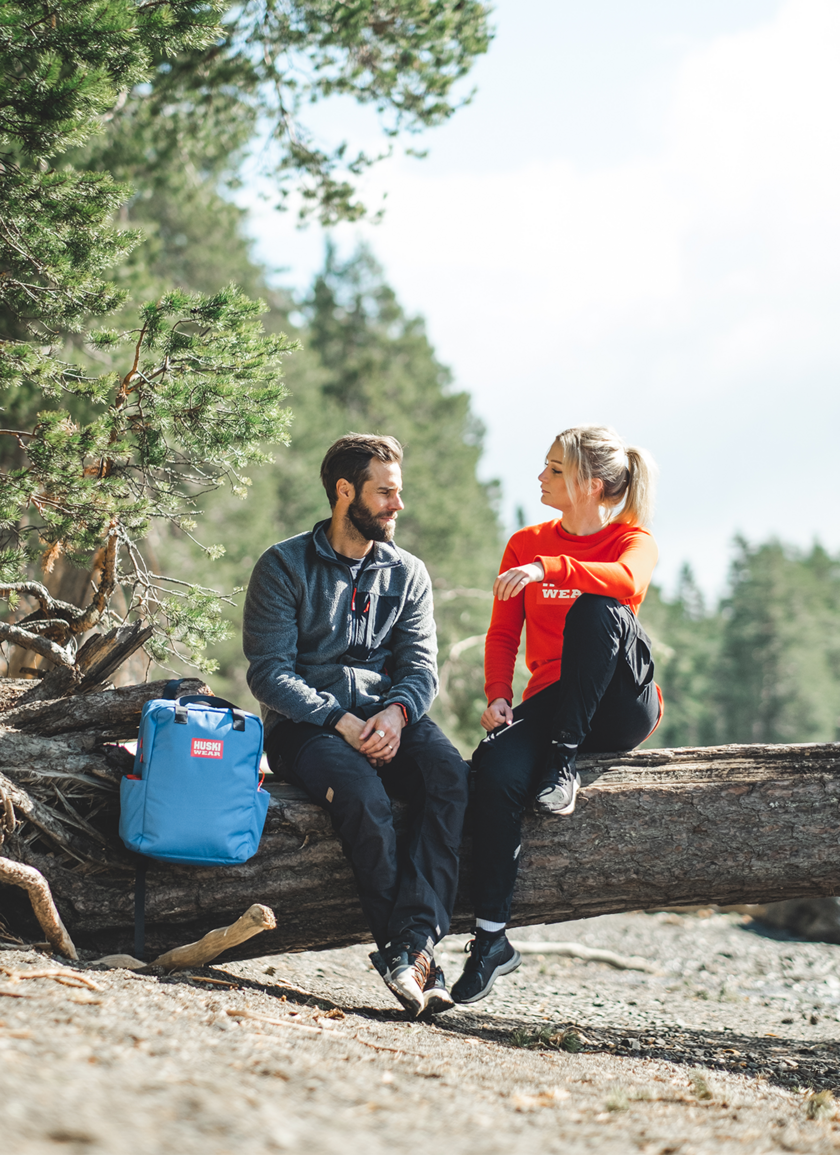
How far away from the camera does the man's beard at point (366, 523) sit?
160 inches

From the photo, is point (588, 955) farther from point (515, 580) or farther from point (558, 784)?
point (515, 580)

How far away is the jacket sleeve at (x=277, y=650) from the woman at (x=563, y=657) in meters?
0.76

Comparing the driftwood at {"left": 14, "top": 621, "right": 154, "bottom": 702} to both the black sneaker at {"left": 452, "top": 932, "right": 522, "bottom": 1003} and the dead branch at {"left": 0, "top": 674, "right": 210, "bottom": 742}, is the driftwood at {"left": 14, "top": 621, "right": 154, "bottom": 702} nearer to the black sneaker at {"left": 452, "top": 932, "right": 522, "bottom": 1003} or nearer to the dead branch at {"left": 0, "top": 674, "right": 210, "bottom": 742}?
the dead branch at {"left": 0, "top": 674, "right": 210, "bottom": 742}

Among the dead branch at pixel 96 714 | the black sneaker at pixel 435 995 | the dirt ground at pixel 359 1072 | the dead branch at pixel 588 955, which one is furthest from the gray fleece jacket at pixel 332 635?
the dead branch at pixel 588 955

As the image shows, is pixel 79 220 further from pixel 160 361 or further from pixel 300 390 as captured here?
pixel 300 390

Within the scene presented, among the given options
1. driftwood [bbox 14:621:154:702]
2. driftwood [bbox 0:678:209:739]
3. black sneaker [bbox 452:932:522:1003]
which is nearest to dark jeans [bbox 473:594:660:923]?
black sneaker [bbox 452:932:522:1003]

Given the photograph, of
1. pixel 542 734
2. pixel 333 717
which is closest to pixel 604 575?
pixel 542 734

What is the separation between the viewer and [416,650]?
410 cm

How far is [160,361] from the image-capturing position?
447 centimetres

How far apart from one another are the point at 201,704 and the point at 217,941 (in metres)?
0.92

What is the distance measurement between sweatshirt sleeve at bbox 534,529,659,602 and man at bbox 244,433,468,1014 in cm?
72

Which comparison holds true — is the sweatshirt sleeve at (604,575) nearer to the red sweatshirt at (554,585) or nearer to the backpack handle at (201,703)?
the red sweatshirt at (554,585)

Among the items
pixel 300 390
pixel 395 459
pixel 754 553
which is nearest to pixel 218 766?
pixel 395 459

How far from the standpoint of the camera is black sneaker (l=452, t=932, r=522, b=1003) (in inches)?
136
